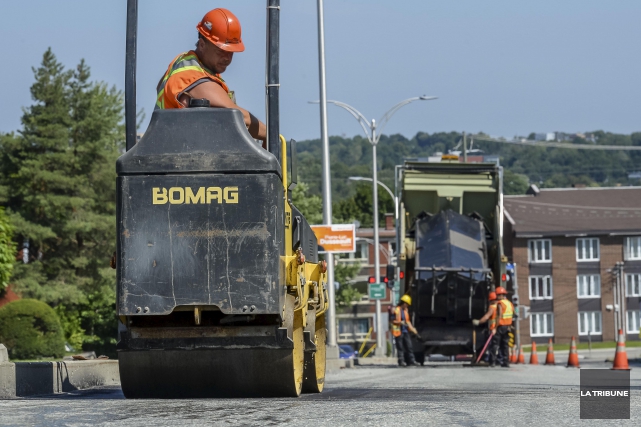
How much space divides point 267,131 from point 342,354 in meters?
41.7

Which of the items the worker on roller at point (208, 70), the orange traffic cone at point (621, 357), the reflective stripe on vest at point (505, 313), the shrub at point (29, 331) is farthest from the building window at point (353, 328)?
the worker on roller at point (208, 70)

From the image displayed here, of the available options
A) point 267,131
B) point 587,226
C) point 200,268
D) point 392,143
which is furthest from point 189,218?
point 392,143

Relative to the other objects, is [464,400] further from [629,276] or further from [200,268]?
[629,276]

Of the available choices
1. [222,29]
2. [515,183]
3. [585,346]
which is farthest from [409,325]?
[515,183]

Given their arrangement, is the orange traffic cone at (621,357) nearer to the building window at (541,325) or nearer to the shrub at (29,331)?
the shrub at (29,331)

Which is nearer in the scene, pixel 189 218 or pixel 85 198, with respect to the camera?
pixel 189 218

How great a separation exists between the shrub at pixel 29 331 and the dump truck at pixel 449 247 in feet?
21.9

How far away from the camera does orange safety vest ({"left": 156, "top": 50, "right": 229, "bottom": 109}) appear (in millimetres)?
7781

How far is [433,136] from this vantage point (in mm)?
170750

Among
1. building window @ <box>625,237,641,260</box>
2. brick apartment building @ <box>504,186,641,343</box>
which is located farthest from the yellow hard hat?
building window @ <box>625,237,641,260</box>

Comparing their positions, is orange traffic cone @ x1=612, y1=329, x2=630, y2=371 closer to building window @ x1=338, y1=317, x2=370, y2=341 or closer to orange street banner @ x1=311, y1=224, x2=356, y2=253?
orange street banner @ x1=311, y1=224, x2=356, y2=253

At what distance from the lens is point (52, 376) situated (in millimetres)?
9867

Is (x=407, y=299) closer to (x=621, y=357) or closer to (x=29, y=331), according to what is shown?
(x=621, y=357)

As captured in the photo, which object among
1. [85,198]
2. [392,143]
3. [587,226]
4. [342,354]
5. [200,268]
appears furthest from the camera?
[392,143]
